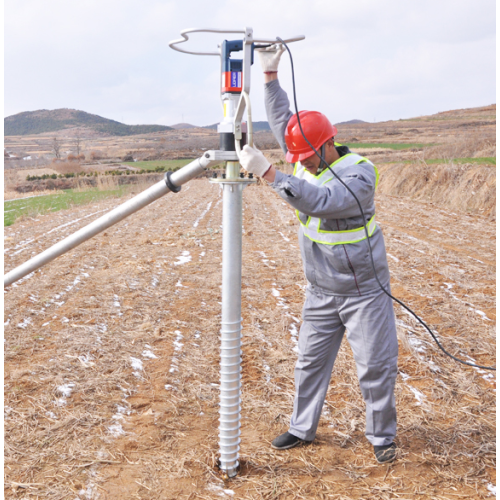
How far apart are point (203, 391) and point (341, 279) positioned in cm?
157

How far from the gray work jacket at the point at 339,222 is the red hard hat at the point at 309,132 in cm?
19

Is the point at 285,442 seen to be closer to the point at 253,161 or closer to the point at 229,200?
the point at 229,200

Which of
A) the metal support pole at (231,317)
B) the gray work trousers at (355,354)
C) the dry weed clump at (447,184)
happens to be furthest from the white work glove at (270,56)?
the dry weed clump at (447,184)

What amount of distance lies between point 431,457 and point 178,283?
4212 mm

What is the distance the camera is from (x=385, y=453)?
8.82ft

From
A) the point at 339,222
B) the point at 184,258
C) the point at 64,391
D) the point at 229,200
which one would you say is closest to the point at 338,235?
the point at 339,222

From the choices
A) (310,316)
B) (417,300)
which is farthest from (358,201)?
(417,300)

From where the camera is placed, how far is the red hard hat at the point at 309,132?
8.21ft

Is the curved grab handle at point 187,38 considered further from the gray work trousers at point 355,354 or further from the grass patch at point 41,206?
the grass patch at point 41,206

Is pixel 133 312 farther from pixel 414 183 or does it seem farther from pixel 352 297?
pixel 414 183

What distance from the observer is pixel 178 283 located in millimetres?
6371

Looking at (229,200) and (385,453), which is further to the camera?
(385,453)

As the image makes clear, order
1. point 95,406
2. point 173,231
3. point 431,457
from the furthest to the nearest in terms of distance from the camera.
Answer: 1. point 173,231
2. point 95,406
3. point 431,457

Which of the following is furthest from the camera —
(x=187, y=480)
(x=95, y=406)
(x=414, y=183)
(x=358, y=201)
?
(x=414, y=183)
